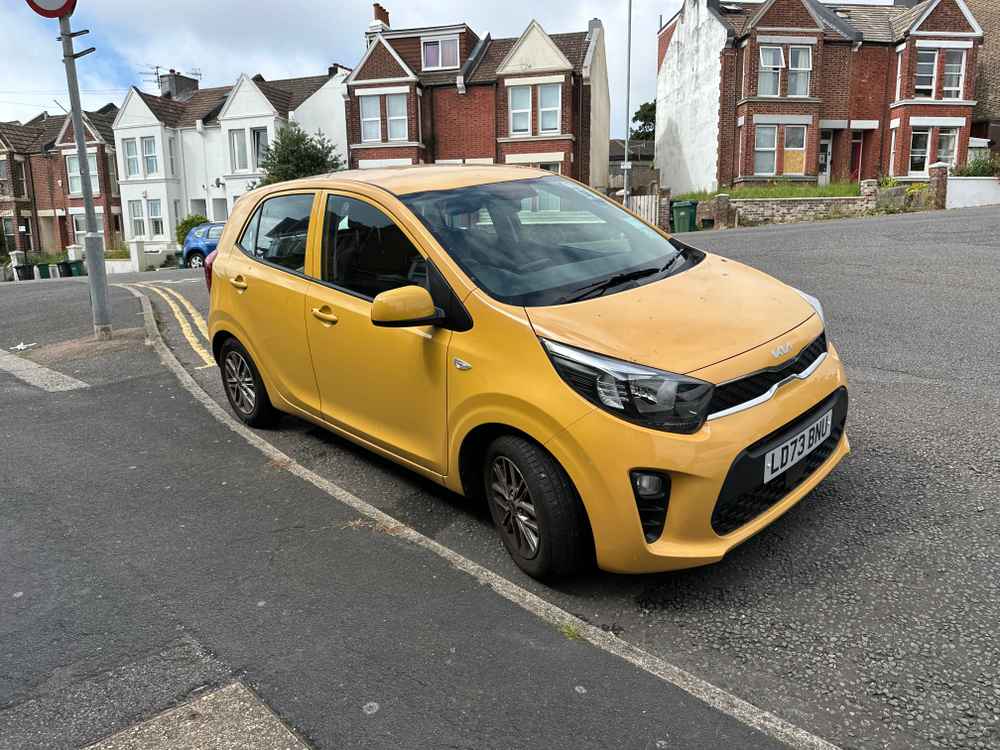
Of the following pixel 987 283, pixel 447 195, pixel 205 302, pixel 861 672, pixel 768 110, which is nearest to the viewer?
pixel 861 672

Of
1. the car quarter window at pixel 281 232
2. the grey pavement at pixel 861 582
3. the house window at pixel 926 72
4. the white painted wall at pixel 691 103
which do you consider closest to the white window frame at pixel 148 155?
the white painted wall at pixel 691 103

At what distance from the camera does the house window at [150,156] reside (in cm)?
4375

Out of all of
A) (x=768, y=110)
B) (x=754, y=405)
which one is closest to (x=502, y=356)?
(x=754, y=405)

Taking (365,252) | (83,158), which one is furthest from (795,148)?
(365,252)

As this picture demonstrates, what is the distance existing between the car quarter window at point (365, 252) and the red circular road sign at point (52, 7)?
18.8 feet

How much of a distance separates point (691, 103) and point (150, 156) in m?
29.8

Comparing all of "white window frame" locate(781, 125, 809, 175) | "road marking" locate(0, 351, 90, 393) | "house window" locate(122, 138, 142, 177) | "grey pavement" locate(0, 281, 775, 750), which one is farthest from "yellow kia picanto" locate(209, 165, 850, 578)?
"house window" locate(122, 138, 142, 177)

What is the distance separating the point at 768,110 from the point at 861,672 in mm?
34168

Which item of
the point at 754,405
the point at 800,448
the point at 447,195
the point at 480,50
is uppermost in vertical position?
the point at 480,50

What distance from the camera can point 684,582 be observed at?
3.43 meters

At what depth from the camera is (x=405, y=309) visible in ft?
11.8

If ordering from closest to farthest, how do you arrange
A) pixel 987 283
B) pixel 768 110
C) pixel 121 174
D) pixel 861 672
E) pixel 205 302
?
pixel 861 672, pixel 987 283, pixel 205 302, pixel 768 110, pixel 121 174

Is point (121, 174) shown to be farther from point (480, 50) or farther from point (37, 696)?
point (37, 696)

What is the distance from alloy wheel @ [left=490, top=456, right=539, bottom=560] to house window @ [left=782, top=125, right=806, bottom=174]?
3388 cm
